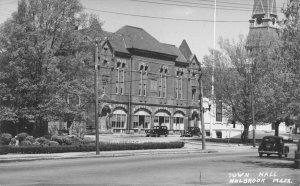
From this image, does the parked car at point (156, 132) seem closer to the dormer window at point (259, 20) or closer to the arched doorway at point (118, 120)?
the arched doorway at point (118, 120)

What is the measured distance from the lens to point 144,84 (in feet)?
262

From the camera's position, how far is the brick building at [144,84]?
7281cm

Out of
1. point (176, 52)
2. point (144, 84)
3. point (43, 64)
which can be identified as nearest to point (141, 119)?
point (144, 84)

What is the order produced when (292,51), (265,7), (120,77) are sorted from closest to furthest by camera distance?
1. (292,51)
2. (120,77)
3. (265,7)

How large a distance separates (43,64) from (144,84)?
40.3 meters

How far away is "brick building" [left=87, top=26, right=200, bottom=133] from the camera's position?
72812 millimetres

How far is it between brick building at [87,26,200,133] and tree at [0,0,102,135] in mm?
23192

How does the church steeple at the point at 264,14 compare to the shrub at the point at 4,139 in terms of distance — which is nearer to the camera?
the shrub at the point at 4,139

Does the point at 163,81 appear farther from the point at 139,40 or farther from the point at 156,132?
the point at 156,132

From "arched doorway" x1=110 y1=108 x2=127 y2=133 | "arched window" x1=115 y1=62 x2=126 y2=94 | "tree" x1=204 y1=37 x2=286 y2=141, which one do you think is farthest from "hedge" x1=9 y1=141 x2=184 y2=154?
"arched window" x1=115 y1=62 x2=126 y2=94

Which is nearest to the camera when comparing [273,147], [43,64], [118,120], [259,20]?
[273,147]

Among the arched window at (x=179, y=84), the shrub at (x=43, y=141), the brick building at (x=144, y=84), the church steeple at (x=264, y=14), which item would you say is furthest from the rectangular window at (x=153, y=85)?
the church steeple at (x=264, y=14)

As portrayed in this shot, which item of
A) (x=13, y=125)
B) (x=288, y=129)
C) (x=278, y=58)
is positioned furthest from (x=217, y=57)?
(x=288, y=129)

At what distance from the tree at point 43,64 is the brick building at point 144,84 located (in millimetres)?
23192
